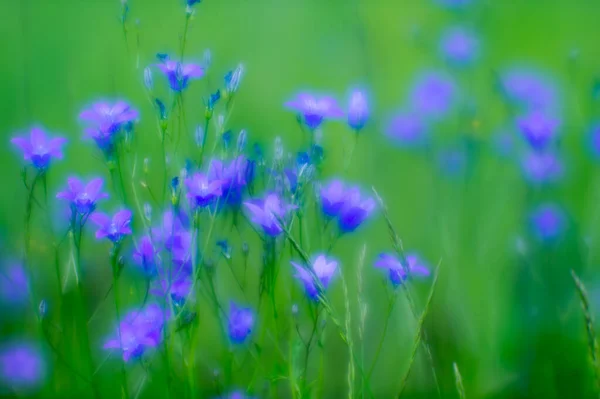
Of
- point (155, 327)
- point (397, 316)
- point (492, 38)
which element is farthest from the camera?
point (492, 38)

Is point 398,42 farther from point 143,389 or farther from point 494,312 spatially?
point 143,389

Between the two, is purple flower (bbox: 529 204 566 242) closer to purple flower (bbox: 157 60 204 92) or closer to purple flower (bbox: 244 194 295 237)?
purple flower (bbox: 244 194 295 237)

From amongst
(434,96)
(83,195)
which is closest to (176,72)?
(83,195)

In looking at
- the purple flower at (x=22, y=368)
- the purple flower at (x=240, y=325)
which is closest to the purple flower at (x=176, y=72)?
the purple flower at (x=240, y=325)

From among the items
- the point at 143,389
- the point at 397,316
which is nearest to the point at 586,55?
the point at 397,316

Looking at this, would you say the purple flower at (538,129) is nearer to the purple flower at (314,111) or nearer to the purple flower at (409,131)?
the purple flower at (409,131)

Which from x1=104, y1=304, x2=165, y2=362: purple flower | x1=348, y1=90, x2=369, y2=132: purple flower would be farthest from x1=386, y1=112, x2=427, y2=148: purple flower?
x1=104, y1=304, x2=165, y2=362: purple flower
